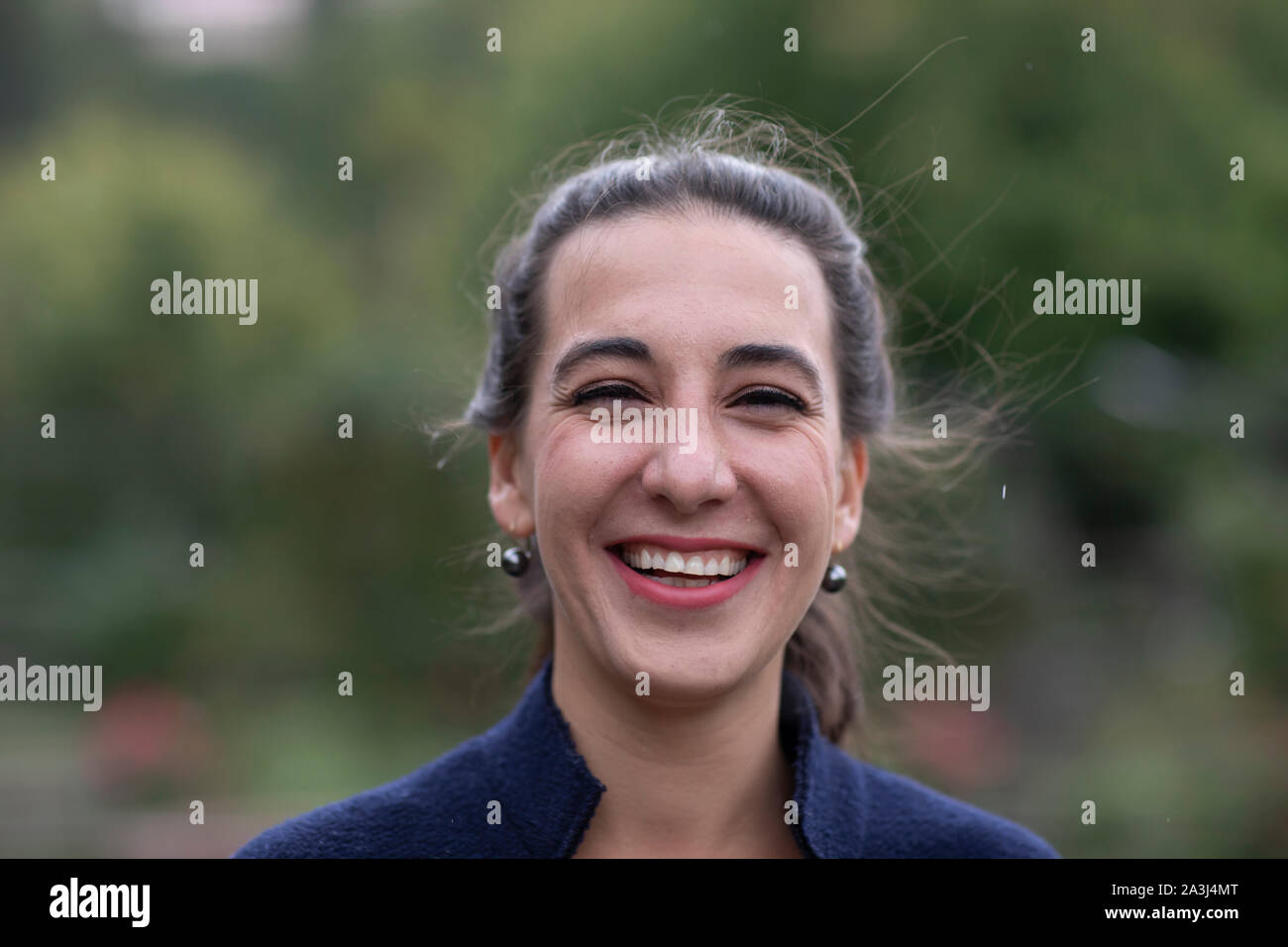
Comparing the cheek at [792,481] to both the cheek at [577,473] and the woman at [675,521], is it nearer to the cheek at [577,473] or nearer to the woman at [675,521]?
the woman at [675,521]

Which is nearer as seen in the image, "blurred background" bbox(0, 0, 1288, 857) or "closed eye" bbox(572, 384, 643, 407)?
"closed eye" bbox(572, 384, 643, 407)

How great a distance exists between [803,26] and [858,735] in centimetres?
563

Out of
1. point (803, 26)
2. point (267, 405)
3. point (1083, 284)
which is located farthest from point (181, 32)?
point (1083, 284)

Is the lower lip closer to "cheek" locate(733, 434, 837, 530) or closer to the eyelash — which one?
"cheek" locate(733, 434, 837, 530)

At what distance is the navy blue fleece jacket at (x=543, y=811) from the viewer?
2.35 meters

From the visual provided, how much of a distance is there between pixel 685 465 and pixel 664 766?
61 cm

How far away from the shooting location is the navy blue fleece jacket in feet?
7.72

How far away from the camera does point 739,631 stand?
2248 mm

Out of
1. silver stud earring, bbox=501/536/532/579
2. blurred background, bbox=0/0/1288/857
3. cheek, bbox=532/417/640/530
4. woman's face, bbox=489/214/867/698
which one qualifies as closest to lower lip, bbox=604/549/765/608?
woman's face, bbox=489/214/867/698

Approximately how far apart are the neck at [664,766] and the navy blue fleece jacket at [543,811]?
0.06 m

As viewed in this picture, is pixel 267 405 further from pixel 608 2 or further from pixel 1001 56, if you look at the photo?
pixel 1001 56

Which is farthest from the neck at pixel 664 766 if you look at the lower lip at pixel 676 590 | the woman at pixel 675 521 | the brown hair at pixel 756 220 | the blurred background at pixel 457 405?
the blurred background at pixel 457 405

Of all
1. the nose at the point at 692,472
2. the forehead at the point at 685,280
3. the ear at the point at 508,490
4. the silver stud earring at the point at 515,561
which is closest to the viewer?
the nose at the point at 692,472

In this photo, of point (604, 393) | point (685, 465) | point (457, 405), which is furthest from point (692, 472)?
point (457, 405)
